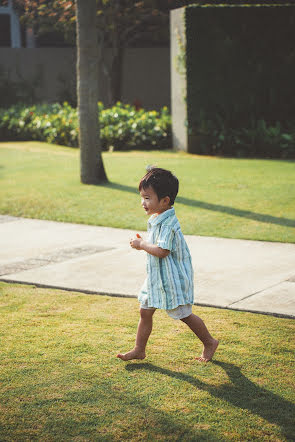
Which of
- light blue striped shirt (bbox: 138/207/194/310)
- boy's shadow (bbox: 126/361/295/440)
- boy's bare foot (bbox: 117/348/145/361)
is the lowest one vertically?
boy's shadow (bbox: 126/361/295/440)

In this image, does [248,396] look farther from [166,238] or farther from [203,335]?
[166,238]

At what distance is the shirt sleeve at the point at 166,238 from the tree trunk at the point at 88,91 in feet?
23.2

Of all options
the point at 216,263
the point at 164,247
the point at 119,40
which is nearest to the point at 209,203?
the point at 216,263

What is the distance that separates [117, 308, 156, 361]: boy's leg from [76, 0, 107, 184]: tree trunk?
22.8 feet

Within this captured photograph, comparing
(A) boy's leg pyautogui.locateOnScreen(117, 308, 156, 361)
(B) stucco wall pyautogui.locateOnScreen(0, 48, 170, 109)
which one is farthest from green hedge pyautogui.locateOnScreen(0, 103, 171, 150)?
(A) boy's leg pyautogui.locateOnScreen(117, 308, 156, 361)

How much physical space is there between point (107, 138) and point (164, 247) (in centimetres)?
1219

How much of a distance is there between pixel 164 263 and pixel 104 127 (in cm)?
1245

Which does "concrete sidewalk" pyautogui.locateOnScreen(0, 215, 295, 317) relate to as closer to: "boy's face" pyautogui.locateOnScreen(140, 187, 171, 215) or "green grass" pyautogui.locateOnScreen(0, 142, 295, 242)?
"green grass" pyautogui.locateOnScreen(0, 142, 295, 242)

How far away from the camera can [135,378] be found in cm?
364

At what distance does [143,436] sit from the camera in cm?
299

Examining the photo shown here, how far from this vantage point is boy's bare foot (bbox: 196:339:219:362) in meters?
3.83

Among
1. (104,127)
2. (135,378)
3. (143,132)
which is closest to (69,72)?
(104,127)

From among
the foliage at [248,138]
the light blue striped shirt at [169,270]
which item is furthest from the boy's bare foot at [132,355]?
the foliage at [248,138]

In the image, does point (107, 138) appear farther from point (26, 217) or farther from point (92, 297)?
point (92, 297)
